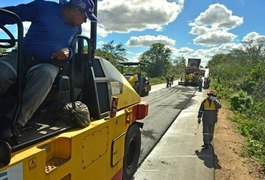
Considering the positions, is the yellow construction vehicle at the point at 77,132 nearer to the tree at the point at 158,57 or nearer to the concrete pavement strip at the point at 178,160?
the concrete pavement strip at the point at 178,160

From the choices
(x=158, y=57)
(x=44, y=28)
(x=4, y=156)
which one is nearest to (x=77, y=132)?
(x=44, y=28)

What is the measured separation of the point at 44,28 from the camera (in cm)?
355

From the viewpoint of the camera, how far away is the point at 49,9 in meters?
3.62

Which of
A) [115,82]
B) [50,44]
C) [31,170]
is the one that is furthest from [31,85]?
[115,82]

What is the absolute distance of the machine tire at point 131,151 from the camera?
5594 mm

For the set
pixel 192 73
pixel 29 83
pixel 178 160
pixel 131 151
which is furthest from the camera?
pixel 192 73

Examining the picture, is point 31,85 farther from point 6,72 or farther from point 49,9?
point 49,9

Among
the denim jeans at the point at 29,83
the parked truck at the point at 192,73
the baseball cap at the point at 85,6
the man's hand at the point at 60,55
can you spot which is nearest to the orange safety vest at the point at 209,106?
the baseball cap at the point at 85,6

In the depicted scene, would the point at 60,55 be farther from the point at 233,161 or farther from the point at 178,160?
the point at 233,161

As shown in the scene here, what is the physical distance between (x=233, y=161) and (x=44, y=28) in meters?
6.04

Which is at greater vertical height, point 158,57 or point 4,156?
point 158,57

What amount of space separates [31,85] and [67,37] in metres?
0.79

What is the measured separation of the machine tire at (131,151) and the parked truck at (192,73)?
36.9m

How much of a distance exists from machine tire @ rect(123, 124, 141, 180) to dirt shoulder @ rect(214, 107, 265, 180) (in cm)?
183
